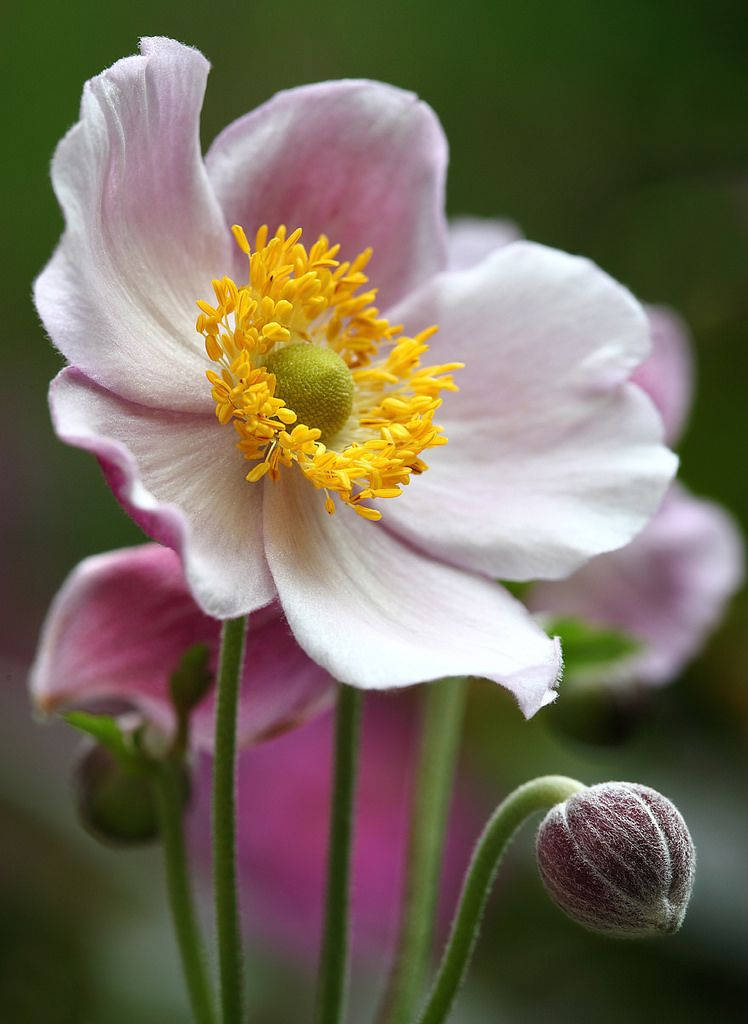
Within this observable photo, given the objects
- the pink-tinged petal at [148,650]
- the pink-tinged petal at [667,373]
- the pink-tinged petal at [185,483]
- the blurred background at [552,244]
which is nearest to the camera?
the pink-tinged petal at [185,483]

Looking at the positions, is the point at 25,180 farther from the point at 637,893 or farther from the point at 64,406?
the point at 637,893

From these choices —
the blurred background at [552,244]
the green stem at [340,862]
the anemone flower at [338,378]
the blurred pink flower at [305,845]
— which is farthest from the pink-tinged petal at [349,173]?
the blurred pink flower at [305,845]

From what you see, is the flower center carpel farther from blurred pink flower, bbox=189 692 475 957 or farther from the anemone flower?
blurred pink flower, bbox=189 692 475 957

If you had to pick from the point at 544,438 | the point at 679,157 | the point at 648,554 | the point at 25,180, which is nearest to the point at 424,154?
the point at 544,438

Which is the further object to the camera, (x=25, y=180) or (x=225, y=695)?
(x=25, y=180)

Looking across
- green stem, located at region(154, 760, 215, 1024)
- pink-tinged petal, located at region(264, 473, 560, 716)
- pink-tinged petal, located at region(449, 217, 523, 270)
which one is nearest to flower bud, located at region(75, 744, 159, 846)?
green stem, located at region(154, 760, 215, 1024)

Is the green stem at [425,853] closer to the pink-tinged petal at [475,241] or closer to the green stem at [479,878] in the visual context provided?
the green stem at [479,878]
